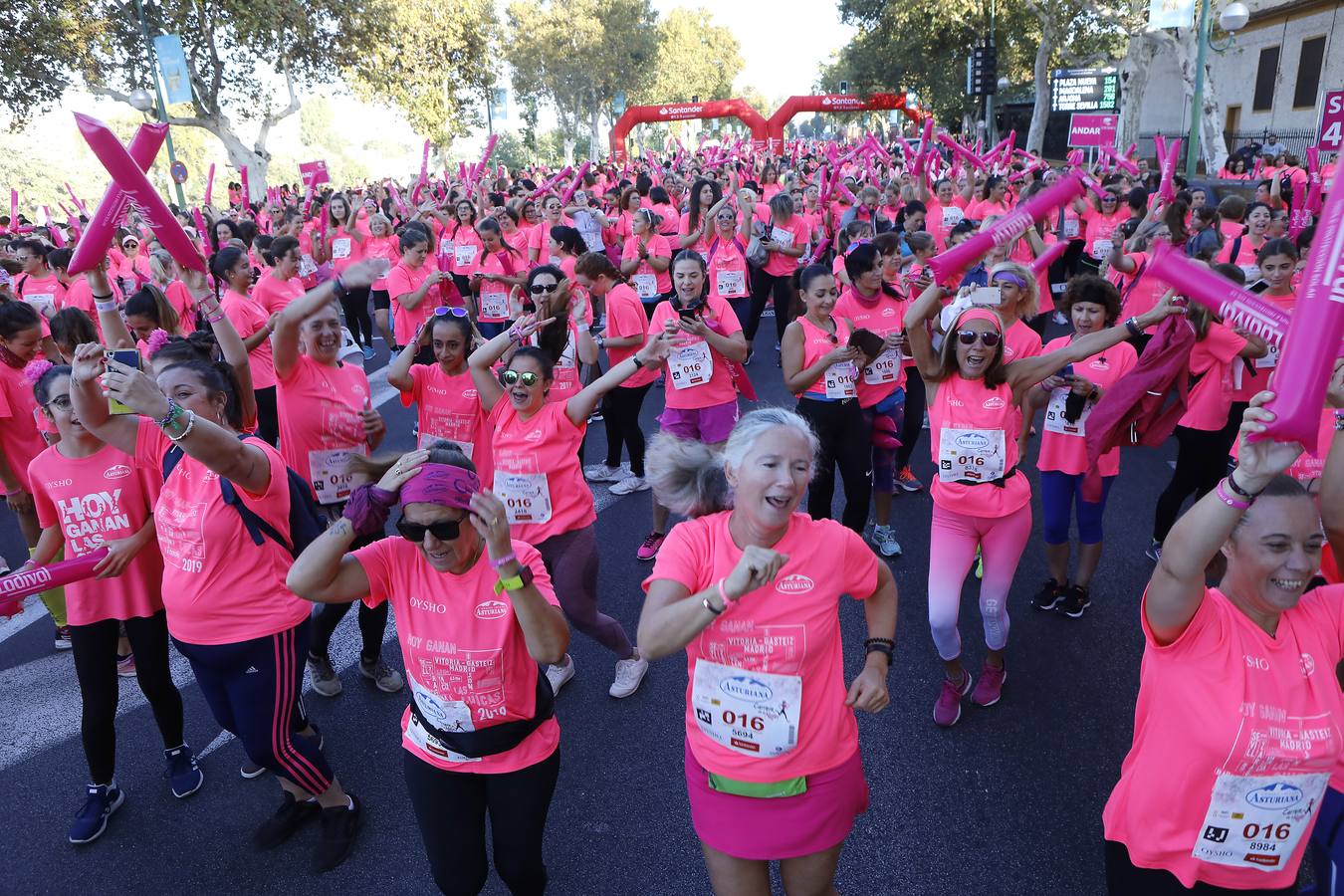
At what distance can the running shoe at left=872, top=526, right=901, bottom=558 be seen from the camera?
5633mm

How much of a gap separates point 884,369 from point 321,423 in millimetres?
3383

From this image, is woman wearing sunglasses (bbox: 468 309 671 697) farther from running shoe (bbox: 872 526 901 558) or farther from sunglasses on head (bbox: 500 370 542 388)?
running shoe (bbox: 872 526 901 558)

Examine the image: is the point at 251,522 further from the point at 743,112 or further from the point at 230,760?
the point at 743,112

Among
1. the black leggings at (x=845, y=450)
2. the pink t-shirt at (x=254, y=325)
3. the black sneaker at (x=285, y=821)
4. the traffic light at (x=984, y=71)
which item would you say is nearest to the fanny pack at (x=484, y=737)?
the black sneaker at (x=285, y=821)

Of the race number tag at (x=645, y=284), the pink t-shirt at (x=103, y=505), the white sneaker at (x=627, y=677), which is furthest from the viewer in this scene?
the race number tag at (x=645, y=284)

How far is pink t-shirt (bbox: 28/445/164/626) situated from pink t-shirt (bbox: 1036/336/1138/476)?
4260 mm

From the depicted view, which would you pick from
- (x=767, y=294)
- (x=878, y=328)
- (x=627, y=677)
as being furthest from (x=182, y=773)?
(x=767, y=294)

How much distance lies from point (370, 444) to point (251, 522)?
1464 millimetres

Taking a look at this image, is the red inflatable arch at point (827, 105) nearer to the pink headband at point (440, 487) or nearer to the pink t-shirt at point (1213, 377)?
the pink t-shirt at point (1213, 377)

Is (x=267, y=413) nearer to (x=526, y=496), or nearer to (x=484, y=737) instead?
(x=526, y=496)

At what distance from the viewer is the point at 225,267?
6.07 m

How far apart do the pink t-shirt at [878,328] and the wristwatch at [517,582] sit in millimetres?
3536

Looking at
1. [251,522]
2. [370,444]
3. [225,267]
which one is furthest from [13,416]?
[251,522]

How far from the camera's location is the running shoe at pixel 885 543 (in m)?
5.63
